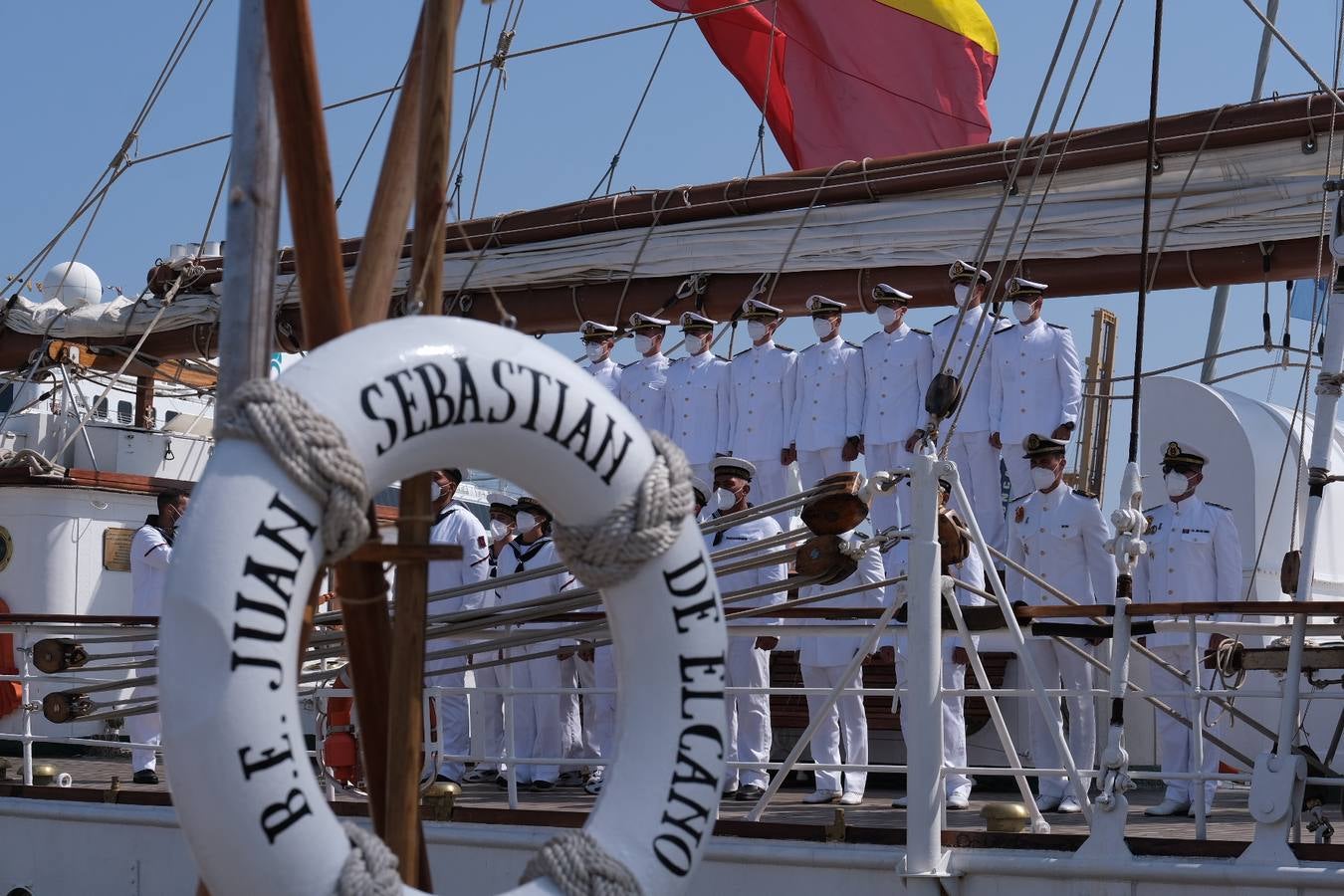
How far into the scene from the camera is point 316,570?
283 centimetres

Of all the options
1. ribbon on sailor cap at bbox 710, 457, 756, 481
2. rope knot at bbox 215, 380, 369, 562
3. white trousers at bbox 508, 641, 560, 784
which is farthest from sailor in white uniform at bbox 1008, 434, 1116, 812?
rope knot at bbox 215, 380, 369, 562

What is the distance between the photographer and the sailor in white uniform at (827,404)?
30.2 feet

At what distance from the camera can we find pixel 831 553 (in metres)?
4.95

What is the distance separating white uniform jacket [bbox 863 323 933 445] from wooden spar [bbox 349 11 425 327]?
5.72 metres

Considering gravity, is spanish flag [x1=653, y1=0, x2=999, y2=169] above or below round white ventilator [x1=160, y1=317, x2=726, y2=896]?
above

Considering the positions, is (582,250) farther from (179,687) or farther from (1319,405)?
(179,687)

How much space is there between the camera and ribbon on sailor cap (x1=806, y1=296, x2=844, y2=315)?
9234 millimetres

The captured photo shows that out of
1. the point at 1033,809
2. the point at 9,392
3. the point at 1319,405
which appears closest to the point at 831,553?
the point at 1033,809

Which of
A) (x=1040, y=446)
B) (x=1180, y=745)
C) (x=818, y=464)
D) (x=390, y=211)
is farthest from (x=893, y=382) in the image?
(x=390, y=211)

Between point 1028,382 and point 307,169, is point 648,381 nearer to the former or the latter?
point 1028,382

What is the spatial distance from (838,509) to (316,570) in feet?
7.43

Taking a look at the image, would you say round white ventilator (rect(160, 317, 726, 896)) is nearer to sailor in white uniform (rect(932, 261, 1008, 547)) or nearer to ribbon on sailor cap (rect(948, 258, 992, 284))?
ribbon on sailor cap (rect(948, 258, 992, 284))

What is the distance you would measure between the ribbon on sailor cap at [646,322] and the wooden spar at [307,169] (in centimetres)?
652

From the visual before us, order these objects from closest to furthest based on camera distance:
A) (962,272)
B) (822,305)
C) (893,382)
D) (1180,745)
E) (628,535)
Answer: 1. (628,535)
2. (1180,745)
3. (962,272)
4. (893,382)
5. (822,305)
